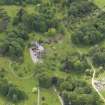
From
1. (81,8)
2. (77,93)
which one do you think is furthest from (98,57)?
(81,8)

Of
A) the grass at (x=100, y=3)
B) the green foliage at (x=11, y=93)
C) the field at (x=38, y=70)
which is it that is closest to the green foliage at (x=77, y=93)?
the field at (x=38, y=70)

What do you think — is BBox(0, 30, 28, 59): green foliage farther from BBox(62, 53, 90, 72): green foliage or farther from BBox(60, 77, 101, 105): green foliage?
BBox(60, 77, 101, 105): green foliage

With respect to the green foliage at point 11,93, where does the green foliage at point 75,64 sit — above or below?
above

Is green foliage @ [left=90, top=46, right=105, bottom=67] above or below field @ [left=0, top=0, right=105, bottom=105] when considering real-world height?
above

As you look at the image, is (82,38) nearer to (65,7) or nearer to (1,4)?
(65,7)

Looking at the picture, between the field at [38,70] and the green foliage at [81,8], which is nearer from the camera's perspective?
the field at [38,70]

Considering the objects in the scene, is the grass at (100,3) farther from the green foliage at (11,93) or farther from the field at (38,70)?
the green foliage at (11,93)

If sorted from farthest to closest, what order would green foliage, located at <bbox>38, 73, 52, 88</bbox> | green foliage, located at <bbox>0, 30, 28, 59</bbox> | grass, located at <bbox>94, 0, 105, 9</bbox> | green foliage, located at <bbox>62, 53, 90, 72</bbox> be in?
grass, located at <bbox>94, 0, 105, 9</bbox>
green foliage, located at <bbox>0, 30, 28, 59</bbox>
green foliage, located at <bbox>62, 53, 90, 72</bbox>
green foliage, located at <bbox>38, 73, 52, 88</bbox>

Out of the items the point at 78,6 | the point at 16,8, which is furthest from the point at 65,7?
the point at 16,8

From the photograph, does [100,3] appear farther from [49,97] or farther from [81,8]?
[49,97]

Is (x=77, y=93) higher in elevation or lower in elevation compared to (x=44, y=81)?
higher

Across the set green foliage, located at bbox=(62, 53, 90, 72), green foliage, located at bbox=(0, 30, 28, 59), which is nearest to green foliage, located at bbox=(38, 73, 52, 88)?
green foliage, located at bbox=(62, 53, 90, 72)
